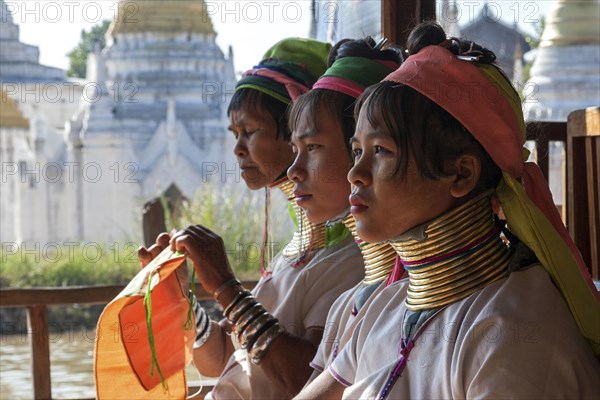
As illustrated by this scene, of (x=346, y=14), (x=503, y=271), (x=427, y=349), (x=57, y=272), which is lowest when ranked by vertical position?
(x=57, y=272)

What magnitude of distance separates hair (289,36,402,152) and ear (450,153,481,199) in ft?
1.77

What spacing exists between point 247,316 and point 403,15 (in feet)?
3.32

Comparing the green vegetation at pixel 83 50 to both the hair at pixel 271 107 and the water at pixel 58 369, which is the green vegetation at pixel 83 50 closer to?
the water at pixel 58 369

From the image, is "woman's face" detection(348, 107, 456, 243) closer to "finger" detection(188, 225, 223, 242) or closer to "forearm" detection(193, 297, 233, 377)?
"finger" detection(188, 225, 223, 242)

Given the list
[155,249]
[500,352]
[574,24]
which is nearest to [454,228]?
[500,352]

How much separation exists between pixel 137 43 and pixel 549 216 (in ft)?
49.5

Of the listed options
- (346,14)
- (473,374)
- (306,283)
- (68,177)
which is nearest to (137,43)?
(68,177)

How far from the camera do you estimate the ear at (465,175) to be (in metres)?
1.64

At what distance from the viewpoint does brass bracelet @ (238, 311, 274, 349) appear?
2.29 metres

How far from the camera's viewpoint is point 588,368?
146 centimetres

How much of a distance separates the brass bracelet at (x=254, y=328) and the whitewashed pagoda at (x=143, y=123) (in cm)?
1214

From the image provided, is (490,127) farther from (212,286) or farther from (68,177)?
(68,177)

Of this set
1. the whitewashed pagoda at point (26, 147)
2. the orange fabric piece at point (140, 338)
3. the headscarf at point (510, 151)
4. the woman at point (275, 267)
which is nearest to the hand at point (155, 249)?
the woman at point (275, 267)

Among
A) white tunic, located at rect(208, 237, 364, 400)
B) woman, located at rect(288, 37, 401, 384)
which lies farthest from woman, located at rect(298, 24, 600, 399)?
white tunic, located at rect(208, 237, 364, 400)
